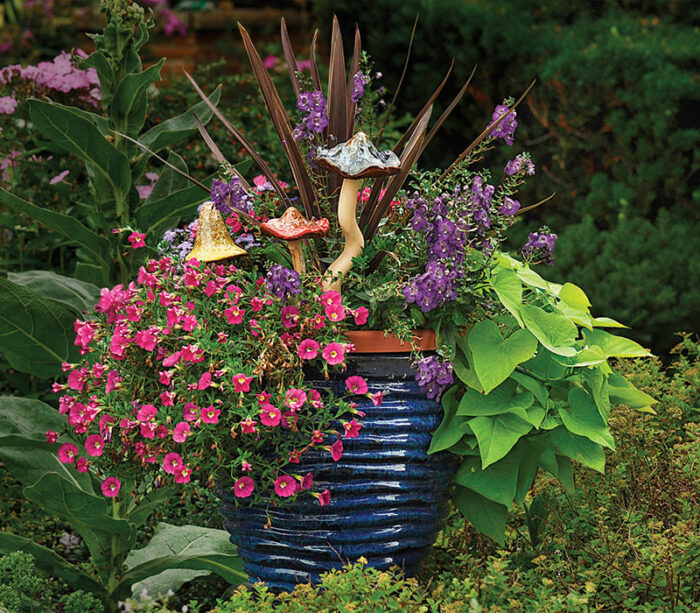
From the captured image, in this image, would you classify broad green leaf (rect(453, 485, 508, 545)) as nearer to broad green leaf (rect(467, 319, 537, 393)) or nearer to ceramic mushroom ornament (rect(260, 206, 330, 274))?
broad green leaf (rect(467, 319, 537, 393))

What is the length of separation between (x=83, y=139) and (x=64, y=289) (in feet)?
1.59

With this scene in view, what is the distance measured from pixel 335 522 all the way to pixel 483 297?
0.63 metres

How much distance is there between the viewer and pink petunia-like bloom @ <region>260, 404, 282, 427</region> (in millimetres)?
1956

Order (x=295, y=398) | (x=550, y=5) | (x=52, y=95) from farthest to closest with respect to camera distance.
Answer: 1. (x=550, y=5)
2. (x=52, y=95)
3. (x=295, y=398)

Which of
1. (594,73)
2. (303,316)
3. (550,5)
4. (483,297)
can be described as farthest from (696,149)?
(303,316)

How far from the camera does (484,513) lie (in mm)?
2258

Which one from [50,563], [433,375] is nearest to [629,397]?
[433,375]

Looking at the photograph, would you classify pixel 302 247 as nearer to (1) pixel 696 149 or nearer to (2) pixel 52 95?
(2) pixel 52 95

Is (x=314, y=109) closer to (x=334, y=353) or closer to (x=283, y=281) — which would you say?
(x=283, y=281)

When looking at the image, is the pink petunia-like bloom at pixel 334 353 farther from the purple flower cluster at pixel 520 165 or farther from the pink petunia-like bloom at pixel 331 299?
the purple flower cluster at pixel 520 165

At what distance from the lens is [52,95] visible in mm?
3697

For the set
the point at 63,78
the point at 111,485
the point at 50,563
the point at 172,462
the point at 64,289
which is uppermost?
the point at 63,78

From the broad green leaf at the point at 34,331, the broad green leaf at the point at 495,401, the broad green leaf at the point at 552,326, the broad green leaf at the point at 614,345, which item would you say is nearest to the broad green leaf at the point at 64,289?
the broad green leaf at the point at 34,331

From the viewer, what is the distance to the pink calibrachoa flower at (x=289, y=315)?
81.5 inches
